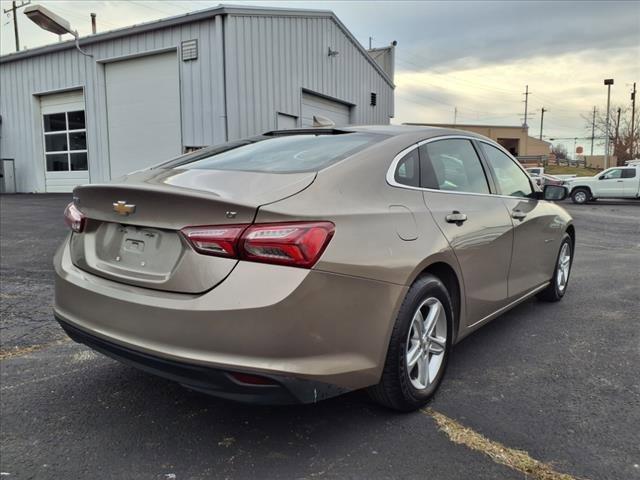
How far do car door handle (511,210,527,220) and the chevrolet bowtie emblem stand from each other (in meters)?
2.70

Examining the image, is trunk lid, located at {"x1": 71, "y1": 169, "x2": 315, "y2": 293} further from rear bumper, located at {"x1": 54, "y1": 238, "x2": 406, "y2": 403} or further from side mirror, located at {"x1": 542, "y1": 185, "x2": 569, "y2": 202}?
side mirror, located at {"x1": 542, "y1": 185, "x2": 569, "y2": 202}

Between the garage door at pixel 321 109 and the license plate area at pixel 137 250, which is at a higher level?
the garage door at pixel 321 109

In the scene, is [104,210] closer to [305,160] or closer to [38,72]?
[305,160]

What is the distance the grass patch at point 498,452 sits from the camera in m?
2.28

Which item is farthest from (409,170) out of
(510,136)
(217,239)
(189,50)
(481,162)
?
(510,136)

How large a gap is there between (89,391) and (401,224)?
211cm

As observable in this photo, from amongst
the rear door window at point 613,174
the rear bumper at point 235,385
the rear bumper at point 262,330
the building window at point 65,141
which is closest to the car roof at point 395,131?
the rear bumper at point 262,330

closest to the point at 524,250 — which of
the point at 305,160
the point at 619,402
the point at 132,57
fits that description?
the point at 619,402

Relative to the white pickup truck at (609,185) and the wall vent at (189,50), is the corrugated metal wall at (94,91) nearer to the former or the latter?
the wall vent at (189,50)

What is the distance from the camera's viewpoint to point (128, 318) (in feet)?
7.70

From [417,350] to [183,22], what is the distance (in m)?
11.8

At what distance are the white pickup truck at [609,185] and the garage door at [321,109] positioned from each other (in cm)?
1104

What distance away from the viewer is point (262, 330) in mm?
2090

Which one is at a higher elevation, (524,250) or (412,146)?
(412,146)
